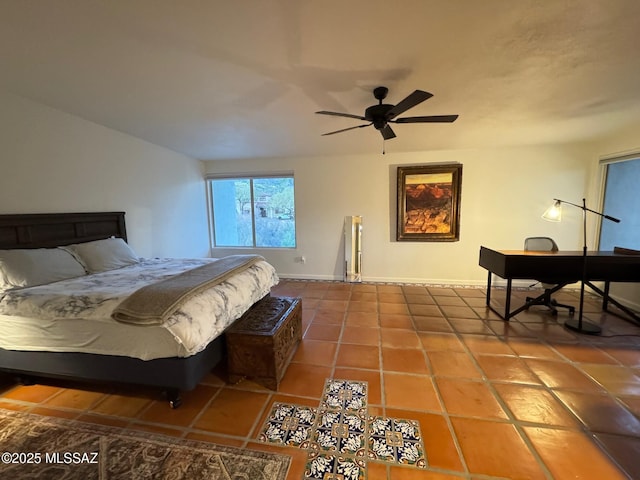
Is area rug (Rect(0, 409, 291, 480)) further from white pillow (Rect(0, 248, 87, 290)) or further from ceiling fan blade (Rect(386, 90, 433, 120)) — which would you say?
ceiling fan blade (Rect(386, 90, 433, 120))

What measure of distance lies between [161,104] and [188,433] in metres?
2.82

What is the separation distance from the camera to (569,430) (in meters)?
1.61

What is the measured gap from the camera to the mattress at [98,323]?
5.46 feet

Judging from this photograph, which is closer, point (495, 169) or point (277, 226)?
point (495, 169)

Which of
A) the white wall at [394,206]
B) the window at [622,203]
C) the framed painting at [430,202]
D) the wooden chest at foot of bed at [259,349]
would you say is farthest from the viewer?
the framed painting at [430,202]

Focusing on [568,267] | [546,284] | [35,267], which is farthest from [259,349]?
[546,284]

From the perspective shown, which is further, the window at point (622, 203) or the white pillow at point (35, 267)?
the window at point (622, 203)

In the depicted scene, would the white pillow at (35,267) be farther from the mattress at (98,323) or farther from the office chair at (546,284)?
the office chair at (546,284)

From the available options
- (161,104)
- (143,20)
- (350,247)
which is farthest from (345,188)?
(143,20)

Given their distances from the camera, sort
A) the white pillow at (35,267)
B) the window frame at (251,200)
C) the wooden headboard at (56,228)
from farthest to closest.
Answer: the window frame at (251,200) → the wooden headboard at (56,228) → the white pillow at (35,267)

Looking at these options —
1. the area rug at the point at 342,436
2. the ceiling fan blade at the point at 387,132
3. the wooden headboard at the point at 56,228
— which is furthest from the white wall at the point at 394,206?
the area rug at the point at 342,436

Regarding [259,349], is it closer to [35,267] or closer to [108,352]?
[108,352]

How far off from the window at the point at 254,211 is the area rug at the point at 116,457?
3.83 metres

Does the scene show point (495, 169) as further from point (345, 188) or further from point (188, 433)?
point (188, 433)
